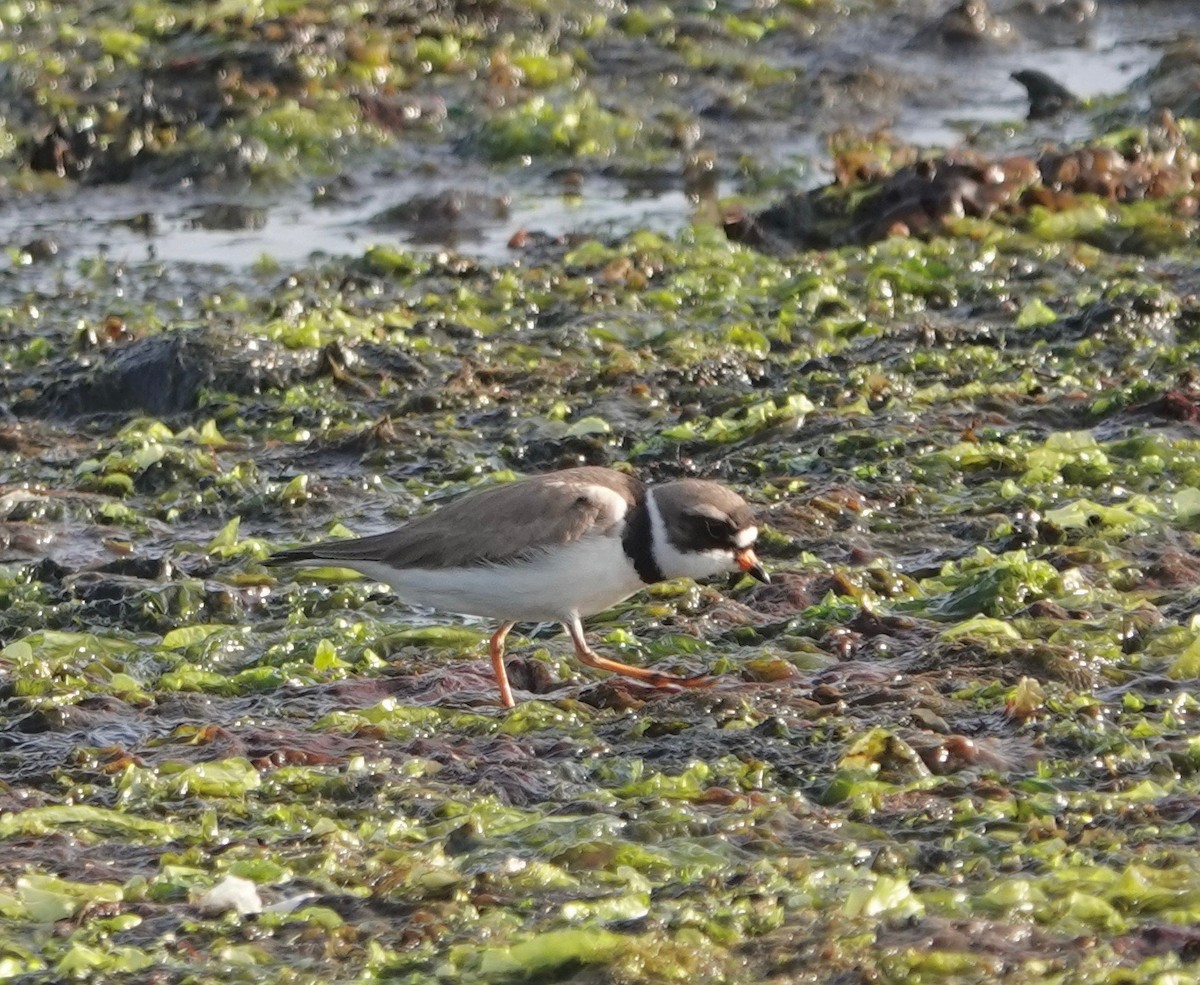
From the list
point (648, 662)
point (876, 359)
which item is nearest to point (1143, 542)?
point (648, 662)

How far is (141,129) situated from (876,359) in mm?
7286

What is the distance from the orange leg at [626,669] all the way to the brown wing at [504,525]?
377 mm

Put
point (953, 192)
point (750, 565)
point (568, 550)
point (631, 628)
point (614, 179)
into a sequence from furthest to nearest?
point (614, 179)
point (953, 192)
point (631, 628)
point (750, 565)
point (568, 550)

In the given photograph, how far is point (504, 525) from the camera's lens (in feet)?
24.1

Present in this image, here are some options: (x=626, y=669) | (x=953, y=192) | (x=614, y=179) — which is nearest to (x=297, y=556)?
(x=626, y=669)

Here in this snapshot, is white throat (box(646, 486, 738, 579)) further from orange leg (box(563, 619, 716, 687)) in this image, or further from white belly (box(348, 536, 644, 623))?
orange leg (box(563, 619, 716, 687))

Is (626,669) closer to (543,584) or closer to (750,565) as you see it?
(543,584)

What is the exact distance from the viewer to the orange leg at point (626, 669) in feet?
23.6

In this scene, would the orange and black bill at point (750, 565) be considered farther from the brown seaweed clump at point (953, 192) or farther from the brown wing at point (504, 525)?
the brown seaweed clump at point (953, 192)

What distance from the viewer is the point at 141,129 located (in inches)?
620

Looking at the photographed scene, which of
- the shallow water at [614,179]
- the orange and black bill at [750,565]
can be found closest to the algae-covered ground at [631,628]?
the orange and black bill at [750,565]

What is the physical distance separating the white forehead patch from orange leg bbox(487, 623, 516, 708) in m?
0.88

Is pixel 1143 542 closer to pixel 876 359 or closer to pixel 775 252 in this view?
pixel 876 359

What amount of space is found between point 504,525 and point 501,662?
488 millimetres
